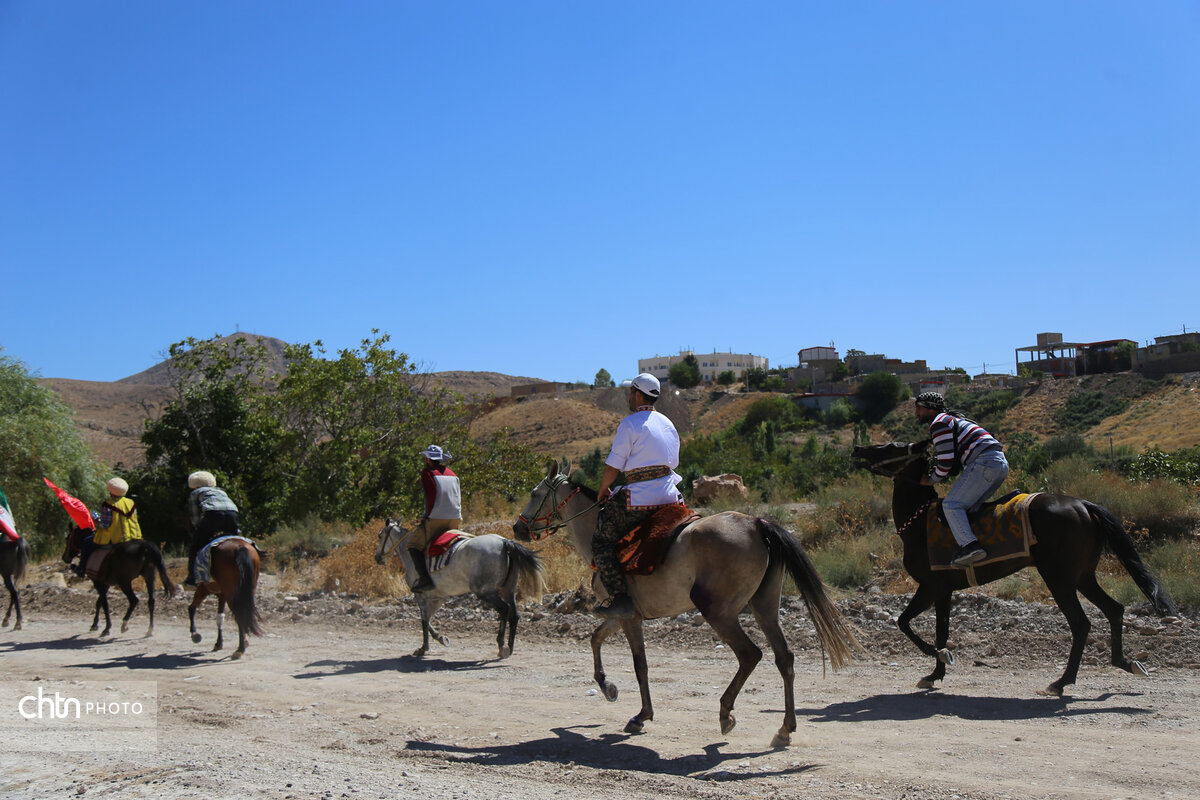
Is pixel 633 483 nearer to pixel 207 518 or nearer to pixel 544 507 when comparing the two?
pixel 544 507

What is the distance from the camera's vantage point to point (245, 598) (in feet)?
36.2

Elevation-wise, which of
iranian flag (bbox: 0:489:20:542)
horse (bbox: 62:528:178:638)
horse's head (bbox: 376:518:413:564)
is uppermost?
iranian flag (bbox: 0:489:20:542)

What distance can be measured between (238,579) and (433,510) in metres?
2.61

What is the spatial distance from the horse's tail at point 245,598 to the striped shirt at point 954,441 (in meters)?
8.15

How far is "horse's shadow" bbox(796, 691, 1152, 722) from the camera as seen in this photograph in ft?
22.8

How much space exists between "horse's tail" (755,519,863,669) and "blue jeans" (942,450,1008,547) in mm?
1937

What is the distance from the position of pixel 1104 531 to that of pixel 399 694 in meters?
6.60

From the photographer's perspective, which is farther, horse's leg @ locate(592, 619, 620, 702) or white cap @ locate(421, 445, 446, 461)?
white cap @ locate(421, 445, 446, 461)

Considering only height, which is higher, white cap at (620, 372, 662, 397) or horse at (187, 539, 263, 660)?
white cap at (620, 372, 662, 397)

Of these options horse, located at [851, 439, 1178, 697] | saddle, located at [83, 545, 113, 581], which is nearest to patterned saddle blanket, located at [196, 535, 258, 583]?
saddle, located at [83, 545, 113, 581]

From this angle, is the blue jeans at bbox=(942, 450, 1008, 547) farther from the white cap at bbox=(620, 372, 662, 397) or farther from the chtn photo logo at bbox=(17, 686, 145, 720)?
the chtn photo logo at bbox=(17, 686, 145, 720)

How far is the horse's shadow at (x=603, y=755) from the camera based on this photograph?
574cm

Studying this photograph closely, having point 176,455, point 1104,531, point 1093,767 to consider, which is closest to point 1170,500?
point 1104,531

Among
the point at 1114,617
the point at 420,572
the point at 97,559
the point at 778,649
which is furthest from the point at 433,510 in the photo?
the point at 1114,617
